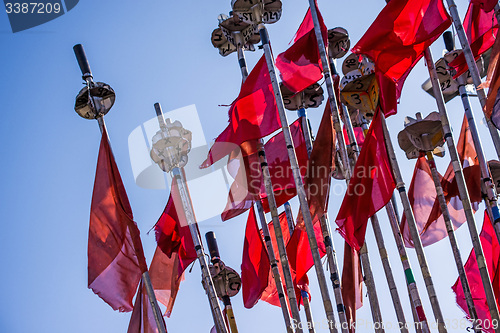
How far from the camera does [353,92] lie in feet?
59.1

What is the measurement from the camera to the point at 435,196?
19.9m

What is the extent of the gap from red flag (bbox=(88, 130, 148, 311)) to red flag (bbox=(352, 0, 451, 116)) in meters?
5.45

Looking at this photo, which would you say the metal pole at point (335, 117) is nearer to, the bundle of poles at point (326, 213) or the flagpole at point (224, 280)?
the bundle of poles at point (326, 213)

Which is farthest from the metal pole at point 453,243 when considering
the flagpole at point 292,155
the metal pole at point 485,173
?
the flagpole at point 292,155

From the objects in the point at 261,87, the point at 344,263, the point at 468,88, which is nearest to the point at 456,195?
the point at 468,88

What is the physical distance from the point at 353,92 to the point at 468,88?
327cm

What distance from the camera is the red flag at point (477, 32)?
1852 cm

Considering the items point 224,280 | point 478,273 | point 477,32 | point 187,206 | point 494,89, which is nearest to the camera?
point 494,89

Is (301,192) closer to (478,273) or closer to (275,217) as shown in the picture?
(275,217)

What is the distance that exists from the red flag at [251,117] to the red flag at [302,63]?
0.42m

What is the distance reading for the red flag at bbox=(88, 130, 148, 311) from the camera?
1680cm

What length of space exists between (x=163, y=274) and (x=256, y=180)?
3674 mm

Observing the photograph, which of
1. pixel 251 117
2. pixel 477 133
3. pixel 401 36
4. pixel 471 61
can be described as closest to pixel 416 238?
pixel 477 133

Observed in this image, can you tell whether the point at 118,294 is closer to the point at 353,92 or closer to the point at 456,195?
the point at 353,92
